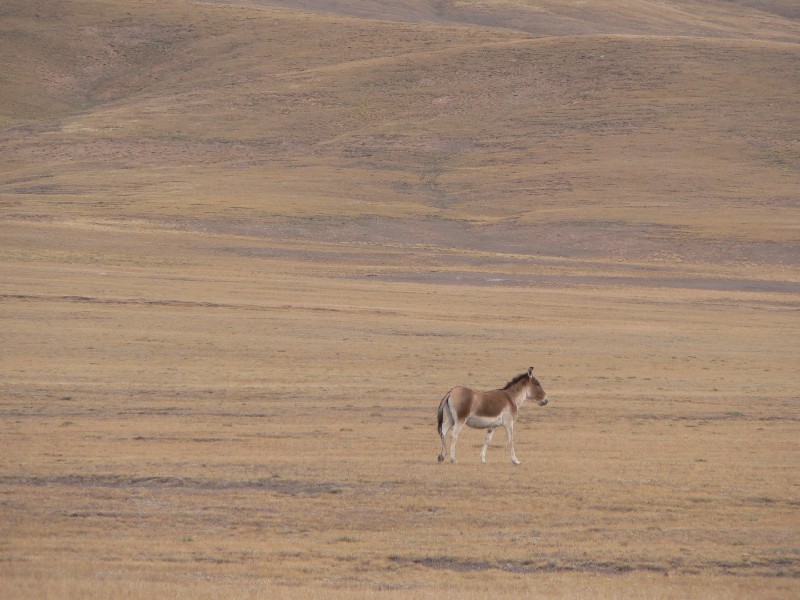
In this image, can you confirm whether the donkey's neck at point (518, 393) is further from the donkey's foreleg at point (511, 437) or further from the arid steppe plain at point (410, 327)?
the arid steppe plain at point (410, 327)

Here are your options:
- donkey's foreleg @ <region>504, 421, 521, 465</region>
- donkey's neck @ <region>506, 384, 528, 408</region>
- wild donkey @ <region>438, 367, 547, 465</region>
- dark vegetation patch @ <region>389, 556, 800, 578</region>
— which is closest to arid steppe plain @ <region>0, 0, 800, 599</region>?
dark vegetation patch @ <region>389, 556, 800, 578</region>

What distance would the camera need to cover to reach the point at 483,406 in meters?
17.5

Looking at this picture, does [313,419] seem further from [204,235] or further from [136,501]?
[204,235]

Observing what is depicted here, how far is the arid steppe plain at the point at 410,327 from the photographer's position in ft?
45.4

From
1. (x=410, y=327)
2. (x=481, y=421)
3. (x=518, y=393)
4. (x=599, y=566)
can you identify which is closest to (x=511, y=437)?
(x=518, y=393)

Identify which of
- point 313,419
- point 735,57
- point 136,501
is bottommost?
point 735,57

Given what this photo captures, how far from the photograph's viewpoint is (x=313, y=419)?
76.4 ft

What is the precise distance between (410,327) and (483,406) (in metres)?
21.8

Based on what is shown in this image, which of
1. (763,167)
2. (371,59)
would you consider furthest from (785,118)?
(371,59)

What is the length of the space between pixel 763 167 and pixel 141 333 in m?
68.3

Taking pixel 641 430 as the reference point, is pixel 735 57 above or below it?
below

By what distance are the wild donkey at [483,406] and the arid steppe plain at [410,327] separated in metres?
0.79

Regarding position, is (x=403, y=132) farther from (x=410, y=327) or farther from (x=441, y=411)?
(x=441, y=411)

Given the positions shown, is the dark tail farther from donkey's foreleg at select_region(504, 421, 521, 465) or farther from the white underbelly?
donkey's foreleg at select_region(504, 421, 521, 465)
